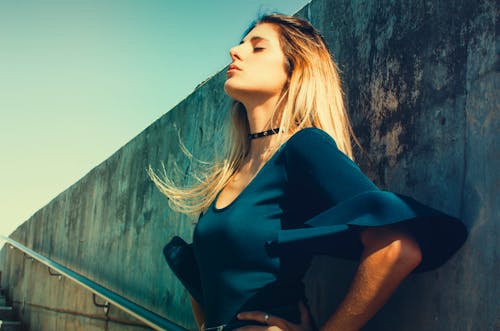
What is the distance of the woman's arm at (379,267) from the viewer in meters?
1.30

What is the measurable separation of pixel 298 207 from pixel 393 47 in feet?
2.05

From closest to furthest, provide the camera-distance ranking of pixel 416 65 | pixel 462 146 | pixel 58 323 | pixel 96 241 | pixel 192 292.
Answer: pixel 462 146
pixel 416 65
pixel 192 292
pixel 96 241
pixel 58 323

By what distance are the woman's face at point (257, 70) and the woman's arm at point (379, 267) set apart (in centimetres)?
63

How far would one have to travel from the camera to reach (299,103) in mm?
1745

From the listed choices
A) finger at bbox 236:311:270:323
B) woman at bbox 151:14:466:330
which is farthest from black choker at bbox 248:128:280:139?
finger at bbox 236:311:270:323

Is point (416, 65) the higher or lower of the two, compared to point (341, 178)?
higher

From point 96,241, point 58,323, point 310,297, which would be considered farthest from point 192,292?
point 58,323

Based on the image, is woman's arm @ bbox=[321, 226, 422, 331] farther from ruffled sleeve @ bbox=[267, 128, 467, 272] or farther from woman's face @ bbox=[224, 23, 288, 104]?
woman's face @ bbox=[224, 23, 288, 104]

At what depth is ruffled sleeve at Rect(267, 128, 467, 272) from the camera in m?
1.29

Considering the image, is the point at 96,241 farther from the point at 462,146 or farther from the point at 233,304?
the point at 462,146

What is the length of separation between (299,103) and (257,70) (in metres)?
0.17

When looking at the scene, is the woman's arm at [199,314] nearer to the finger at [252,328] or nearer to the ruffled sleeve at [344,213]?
the finger at [252,328]

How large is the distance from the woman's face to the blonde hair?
3 cm

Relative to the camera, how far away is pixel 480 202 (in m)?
A: 1.40
